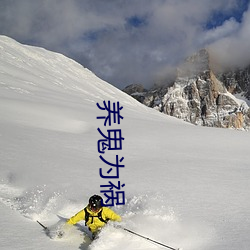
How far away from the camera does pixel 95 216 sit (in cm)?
600

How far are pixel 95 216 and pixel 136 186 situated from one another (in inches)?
93.8

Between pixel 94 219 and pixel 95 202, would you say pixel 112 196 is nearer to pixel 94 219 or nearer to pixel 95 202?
pixel 94 219

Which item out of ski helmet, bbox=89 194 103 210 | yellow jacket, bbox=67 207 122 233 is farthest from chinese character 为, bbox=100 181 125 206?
ski helmet, bbox=89 194 103 210

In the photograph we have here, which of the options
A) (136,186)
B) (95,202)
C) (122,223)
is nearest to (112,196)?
(136,186)

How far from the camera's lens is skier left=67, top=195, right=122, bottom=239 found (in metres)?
5.91

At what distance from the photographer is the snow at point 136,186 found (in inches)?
220

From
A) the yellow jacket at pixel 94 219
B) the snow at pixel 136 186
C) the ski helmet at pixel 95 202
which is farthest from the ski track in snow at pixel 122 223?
the ski helmet at pixel 95 202

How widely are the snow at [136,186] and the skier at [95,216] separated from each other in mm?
223

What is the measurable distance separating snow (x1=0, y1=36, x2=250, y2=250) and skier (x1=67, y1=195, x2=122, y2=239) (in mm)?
223

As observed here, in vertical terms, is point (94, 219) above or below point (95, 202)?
below

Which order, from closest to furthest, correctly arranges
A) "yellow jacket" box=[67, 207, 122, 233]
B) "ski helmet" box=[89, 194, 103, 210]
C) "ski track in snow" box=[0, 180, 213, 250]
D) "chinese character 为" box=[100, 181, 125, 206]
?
"ski track in snow" box=[0, 180, 213, 250], "ski helmet" box=[89, 194, 103, 210], "yellow jacket" box=[67, 207, 122, 233], "chinese character 为" box=[100, 181, 125, 206]

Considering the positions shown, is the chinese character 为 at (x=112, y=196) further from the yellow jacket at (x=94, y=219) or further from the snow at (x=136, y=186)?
the yellow jacket at (x=94, y=219)

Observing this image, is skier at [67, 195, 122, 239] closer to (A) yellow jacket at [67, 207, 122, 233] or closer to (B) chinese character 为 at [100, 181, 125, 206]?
(A) yellow jacket at [67, 207, 122, 233]

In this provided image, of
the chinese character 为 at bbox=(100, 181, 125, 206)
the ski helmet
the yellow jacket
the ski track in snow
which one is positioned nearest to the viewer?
the ski track in snow
